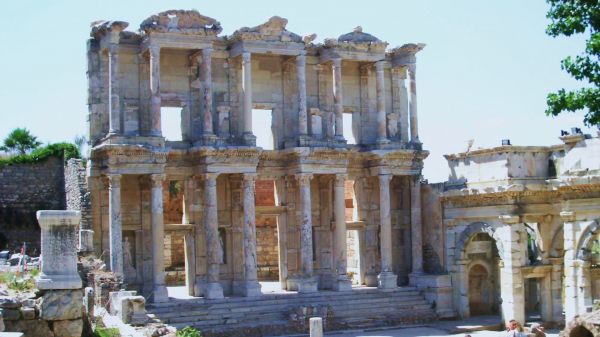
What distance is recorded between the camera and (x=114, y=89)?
28.9 m

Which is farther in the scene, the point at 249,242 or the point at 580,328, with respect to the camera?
the point at 249,242

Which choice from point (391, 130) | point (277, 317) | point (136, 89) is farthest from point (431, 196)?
point (136, 89)

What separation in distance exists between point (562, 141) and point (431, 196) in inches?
236

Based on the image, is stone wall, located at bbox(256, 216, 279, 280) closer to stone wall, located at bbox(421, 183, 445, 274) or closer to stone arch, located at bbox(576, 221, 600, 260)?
stone wall, located at bbox(421, 183, 445, 274)

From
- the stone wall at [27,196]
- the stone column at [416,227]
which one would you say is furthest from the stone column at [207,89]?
the stone wall at [27,196]

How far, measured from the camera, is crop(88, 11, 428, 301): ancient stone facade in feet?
95.6

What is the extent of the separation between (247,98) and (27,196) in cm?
1085

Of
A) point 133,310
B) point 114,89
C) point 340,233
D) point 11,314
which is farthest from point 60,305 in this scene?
point 340,233

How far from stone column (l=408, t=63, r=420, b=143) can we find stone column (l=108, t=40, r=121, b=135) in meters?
10.4

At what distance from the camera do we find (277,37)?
3083 cm

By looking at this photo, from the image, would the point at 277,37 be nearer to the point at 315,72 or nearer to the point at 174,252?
the point at 315,72

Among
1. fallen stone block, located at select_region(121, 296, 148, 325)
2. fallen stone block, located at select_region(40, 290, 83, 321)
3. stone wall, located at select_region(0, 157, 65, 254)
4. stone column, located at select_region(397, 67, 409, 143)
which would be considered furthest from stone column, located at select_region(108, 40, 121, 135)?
fallen stone block, located at select_region(40, 290, 83, 321)

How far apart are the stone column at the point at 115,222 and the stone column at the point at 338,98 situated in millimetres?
7692

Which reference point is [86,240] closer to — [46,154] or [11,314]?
[46,154]
